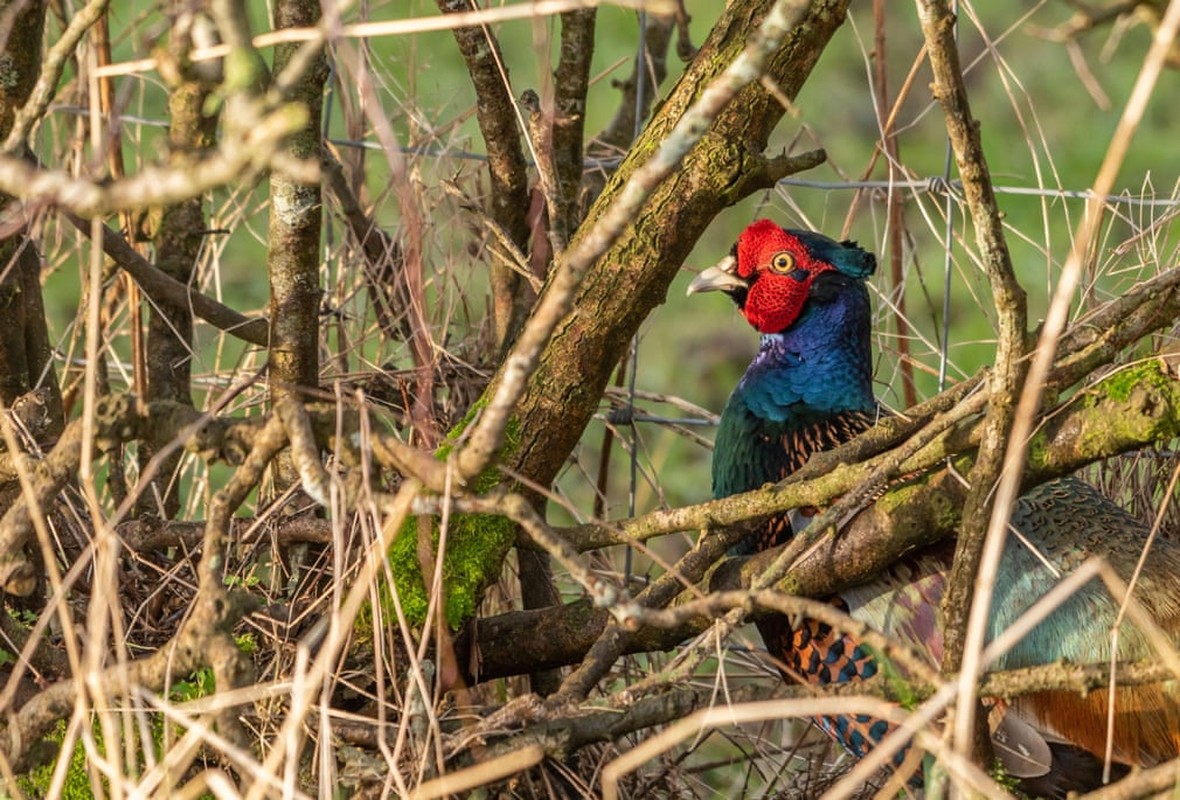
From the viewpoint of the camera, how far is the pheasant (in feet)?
8.50

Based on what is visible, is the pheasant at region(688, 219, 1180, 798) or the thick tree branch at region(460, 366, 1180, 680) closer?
the thick tree branch at region(460, 366, 1180, 680)

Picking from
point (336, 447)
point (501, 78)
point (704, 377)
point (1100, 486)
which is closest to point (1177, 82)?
point (704, 377)

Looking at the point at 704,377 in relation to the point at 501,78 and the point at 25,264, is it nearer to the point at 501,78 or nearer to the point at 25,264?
the point at 501,78

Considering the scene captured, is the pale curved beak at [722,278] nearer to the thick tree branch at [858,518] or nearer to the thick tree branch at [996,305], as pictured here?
the thick tree branch at [858,518]

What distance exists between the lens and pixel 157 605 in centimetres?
258

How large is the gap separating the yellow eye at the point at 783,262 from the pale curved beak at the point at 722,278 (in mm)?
82

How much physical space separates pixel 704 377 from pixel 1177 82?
121 inches

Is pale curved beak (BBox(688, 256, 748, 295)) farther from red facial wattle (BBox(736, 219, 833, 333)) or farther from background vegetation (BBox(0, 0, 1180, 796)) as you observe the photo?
background vegetation (BBox(0, 0, 1180, 796))

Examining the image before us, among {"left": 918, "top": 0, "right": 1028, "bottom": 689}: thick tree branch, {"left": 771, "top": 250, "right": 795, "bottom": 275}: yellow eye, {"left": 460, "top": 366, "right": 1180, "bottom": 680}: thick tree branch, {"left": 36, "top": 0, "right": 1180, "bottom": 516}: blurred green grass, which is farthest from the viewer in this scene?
{"left": 36, "top": 0, "right": 1180, "bottom": 516}: blurred green grass

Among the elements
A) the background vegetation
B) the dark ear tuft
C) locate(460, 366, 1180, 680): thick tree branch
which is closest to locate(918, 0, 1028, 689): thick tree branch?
the background vegetation

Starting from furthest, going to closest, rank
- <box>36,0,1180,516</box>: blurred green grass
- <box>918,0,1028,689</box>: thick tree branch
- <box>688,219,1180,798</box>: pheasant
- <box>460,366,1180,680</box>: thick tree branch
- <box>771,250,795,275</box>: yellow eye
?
<box>36,0,1180,516</box>: blurred green grass < <box>771,250,795,275</box>: yellow eye < <box>688,219,1180,798</box>: pheasant < <box>460,366,1180,680</box>: thick tree branch < <box>918,0,1028,689</box>: thick tree branch

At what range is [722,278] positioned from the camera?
3.21 m

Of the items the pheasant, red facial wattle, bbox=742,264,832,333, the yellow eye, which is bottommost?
the pheasant

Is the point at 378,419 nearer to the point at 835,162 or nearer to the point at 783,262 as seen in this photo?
the point at 783,262
